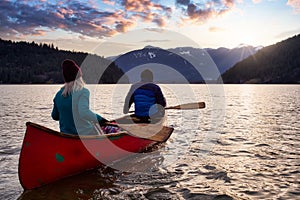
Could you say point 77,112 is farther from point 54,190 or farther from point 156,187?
point 156,187

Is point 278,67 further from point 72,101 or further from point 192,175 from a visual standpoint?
point 72,101

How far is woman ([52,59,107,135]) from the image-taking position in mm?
7395

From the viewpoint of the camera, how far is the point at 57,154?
7238mm

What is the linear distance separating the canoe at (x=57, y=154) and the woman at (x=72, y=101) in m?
0.60

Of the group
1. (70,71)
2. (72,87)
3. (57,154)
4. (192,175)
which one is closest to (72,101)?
(72,87)

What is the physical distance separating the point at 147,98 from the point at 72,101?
492cm

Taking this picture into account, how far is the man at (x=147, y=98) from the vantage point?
1177 centimetres

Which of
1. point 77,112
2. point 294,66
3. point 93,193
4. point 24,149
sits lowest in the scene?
point 93,193

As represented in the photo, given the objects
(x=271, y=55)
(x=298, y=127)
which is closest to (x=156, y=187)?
(x=298, y=127)

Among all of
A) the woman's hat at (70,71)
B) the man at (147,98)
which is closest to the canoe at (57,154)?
the woman's hat at (70,71)

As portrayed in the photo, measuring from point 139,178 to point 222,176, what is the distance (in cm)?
259

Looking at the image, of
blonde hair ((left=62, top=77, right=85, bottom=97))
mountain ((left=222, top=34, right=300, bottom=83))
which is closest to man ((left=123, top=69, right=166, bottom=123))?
blonde hair ((left=62, top=77, right=85, bottom=97))

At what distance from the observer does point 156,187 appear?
7328mm

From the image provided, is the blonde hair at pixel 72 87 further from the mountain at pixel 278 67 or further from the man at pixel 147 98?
the mountain at pixel 278 67
